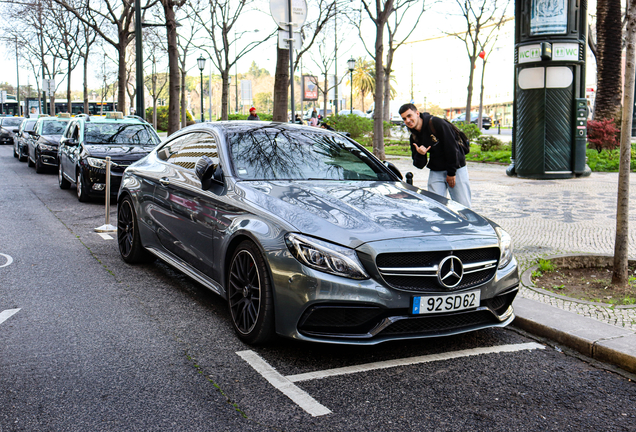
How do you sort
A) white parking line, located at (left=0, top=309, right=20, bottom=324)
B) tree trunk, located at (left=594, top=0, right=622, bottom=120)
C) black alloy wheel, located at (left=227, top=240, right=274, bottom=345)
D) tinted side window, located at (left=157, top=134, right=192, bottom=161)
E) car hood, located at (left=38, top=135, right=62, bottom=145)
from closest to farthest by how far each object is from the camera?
black alloy wheel, located at (left=227, top=240, right=274, bottom=345) < white parking line, located at (left=0, top=309, right=20, bottom=324) < tinted side window, located at (left=157, top=134, right=192, bottom=161) < tree trunk, located at (left=594, top=0, right=622, bottom=120) < car hood, located at (left=38, top=135, right=62, bottom=145)

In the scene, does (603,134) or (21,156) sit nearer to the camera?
(603,134)

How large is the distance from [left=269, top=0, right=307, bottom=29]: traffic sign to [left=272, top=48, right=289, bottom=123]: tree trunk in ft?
16.0

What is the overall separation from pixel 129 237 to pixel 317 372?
3.58m

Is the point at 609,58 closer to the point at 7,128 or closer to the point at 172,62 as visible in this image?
the point at 172,62

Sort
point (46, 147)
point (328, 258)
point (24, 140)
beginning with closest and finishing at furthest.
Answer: point (328, 258), point (46, 147), point (24, 140)

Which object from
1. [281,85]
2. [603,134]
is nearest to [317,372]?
[281,85]

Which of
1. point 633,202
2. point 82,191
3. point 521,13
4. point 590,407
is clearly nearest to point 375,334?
point 590,407

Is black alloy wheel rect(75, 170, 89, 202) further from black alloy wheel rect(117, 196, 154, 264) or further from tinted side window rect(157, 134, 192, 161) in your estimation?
tinted side window rect(157, 134, 192, 161)

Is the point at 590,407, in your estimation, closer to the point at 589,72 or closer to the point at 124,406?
the point at 124,406

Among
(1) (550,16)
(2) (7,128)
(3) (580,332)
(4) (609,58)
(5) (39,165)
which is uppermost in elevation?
(1) (550,16)

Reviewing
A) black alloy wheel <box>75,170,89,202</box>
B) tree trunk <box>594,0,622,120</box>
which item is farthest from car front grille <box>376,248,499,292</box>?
tree trunk <box>594,0,622,120</box>

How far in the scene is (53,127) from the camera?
19562 millimetres

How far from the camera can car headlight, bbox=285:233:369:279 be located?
149 inches

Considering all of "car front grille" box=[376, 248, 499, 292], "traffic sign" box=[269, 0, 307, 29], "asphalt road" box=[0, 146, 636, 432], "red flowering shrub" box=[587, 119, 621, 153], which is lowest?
"asphalt road" box=[0, 146, 636, 432]
